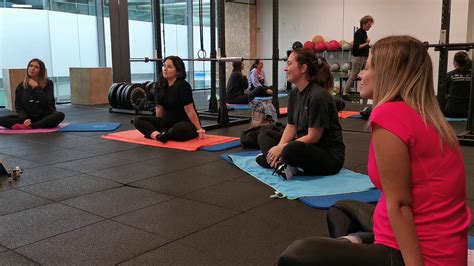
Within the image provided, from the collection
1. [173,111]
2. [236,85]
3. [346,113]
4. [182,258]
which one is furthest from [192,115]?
[236,85]

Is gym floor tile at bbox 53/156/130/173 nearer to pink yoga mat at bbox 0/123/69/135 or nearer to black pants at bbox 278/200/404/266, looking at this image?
pink yoga mat at bbox 0/123/69/135

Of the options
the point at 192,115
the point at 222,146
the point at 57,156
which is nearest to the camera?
the point at 57,156

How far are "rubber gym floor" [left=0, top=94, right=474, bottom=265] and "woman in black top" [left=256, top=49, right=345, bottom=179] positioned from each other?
285 mm

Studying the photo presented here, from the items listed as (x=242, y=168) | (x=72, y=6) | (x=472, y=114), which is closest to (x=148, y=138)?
(x=242, y=168)

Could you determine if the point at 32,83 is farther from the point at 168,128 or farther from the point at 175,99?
the point at 175,99

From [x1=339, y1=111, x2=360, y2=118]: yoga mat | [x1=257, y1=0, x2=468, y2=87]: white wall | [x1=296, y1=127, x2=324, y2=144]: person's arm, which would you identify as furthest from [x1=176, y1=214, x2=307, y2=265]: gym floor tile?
[x1=257, y1=0, x2=468, y2=87]: white wall

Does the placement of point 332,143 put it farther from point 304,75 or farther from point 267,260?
point 267,260

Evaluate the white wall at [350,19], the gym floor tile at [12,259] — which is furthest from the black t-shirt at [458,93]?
the gym floor tile at [12,259]

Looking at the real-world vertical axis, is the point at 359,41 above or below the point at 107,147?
above

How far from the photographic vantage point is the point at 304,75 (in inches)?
125

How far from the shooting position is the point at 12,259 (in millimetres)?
1986

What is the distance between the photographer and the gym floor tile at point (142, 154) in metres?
4.11

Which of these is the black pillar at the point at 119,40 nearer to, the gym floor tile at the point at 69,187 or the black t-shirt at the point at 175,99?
the black t-shirt at the point at 175,99

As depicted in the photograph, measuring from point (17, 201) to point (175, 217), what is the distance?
3.45ft
